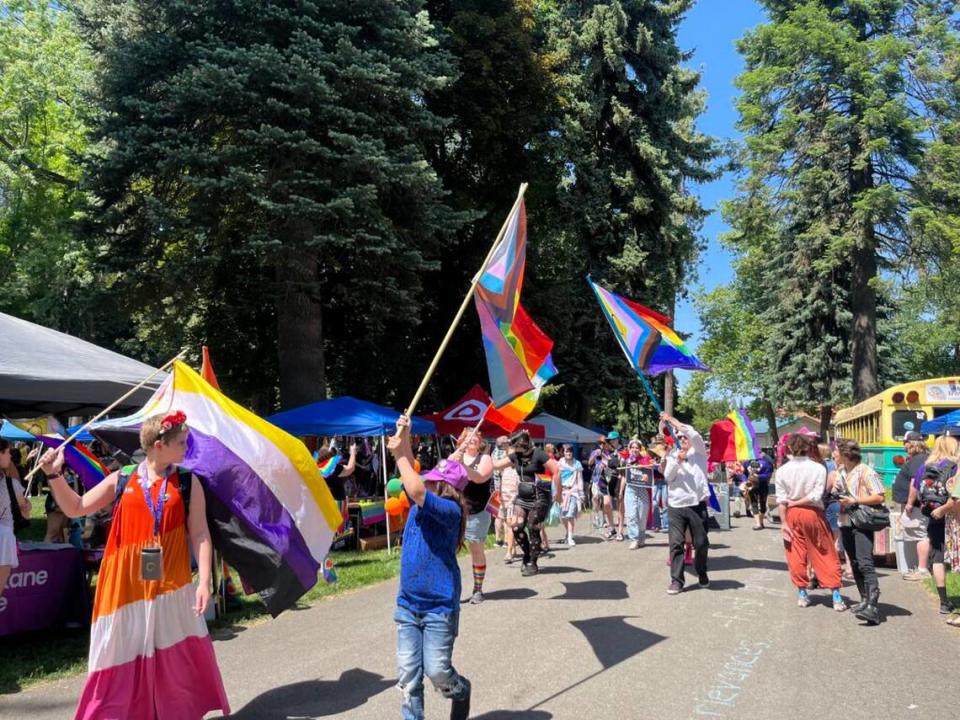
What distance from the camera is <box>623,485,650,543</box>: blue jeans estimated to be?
13.8 m

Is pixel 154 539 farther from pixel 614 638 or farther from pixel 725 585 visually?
pixel 725 585

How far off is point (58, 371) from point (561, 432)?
17.4 meters

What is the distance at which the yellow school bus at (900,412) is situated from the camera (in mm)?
16859

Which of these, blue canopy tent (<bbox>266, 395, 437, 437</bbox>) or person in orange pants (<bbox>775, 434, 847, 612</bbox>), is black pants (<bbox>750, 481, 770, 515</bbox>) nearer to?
blue canopy tent (<bbox>266, 395, 437, 437</bbox>)

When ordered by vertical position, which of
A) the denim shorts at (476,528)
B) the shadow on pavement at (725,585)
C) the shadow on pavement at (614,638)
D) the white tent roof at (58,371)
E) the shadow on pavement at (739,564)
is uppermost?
the white tent roof at (58,371)

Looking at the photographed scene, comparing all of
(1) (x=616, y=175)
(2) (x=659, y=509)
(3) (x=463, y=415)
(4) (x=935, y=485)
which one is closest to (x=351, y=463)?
(4) (x=935, y=485)

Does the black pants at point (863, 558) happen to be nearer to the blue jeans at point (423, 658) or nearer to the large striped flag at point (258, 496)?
the blue jeans at point (423, 658)

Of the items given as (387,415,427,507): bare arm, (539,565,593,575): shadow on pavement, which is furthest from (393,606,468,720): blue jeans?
(539,565,593,575): shadow on pavement

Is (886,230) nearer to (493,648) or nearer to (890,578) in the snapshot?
(890,578)

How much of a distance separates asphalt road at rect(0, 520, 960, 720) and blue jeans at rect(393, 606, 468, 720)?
94 cm

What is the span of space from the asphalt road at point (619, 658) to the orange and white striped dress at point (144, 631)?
0.96m

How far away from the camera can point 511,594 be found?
9609 millimetres

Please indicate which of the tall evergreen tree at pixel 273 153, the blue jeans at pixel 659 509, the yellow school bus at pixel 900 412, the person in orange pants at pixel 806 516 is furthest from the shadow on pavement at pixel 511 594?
the yellow school bus at pixel 900 412

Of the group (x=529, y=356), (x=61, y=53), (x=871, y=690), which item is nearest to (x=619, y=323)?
(x=529, y=356)
